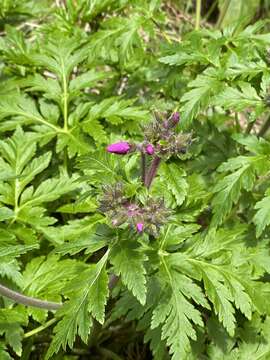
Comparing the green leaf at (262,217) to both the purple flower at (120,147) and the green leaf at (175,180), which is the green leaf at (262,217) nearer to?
the green leaf at (175,180)

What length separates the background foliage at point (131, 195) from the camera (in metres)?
3.09

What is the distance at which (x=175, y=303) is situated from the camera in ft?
10.2

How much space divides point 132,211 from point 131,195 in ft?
0.28

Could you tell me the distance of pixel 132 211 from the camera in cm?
278

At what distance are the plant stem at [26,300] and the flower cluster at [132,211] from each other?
2.36 feet

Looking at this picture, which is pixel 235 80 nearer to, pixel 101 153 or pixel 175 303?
pixel 101 153

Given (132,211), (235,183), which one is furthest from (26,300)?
(235,183)

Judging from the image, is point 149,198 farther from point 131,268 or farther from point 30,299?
point 30,299

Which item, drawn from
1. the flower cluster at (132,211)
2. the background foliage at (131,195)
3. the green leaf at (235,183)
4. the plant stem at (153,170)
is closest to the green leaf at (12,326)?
the background foliage at (131,195)

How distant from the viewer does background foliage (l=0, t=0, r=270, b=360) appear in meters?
3.09

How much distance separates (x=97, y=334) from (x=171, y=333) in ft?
3.49

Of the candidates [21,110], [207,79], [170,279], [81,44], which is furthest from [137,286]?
[81,44]

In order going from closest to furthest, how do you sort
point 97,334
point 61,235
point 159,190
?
point 159,190 → point 61,235 → point 97,334

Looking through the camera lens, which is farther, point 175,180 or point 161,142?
point 175,180
